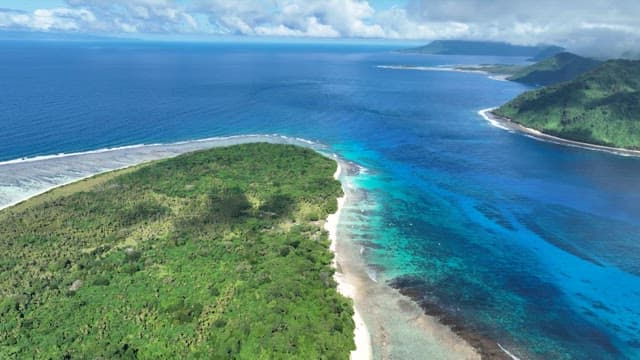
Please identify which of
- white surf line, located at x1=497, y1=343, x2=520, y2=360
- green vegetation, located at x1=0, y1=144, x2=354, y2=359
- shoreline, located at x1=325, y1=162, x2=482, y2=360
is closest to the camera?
green vegetation, located at x1=0, y1=144, x2=354, y2=359

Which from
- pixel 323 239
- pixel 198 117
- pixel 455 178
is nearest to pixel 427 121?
pixel 455 178

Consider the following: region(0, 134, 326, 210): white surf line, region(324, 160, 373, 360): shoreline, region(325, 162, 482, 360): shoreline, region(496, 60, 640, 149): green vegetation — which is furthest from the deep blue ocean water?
region(496, 60, 640, 149): green vegetation

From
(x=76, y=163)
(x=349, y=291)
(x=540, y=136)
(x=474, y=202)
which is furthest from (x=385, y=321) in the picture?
(x=540, y=136)

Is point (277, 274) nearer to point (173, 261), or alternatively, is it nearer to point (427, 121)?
point (173, 261)

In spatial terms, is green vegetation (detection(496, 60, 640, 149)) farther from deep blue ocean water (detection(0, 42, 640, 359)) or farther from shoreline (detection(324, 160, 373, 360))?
shoreline (detection(324, 160, 373, 360))

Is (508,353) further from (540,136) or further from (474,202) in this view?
(540,136)

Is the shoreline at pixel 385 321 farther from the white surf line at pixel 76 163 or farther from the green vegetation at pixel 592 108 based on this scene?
the green vegetation at pixel 592 108

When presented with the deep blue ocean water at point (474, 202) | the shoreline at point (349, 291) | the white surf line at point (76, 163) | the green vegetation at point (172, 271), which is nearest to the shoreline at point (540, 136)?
the deep blue ocean water at point (474, 202)
